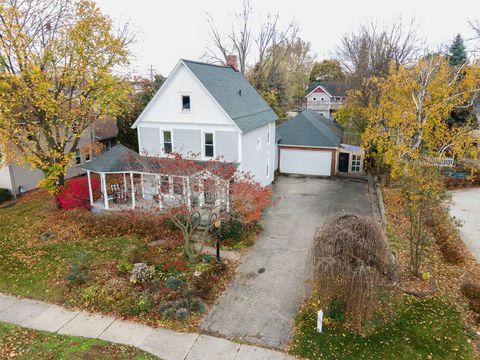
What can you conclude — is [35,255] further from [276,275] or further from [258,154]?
[258,154]

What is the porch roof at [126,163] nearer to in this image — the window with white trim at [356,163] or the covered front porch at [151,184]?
the covered front porch at [151,184]

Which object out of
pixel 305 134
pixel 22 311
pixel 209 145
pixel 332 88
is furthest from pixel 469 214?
pixel 332 88

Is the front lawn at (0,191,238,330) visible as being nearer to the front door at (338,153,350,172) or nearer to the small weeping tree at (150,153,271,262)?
the small weeping tree at (150,153,271,262)

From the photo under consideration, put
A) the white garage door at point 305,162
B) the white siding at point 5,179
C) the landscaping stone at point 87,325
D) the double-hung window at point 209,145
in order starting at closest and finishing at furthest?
the landscaping stone at point 87,325 < the double-hung window at point 209,145 < the white siding at point 5,179 < the white garage door at point 305,162

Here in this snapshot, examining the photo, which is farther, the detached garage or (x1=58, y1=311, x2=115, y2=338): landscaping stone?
the detached garage

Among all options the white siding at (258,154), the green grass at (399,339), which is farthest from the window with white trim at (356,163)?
the green grass at (399,339)

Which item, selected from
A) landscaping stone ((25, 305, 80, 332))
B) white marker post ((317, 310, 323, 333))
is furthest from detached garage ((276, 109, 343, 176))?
landscaping stone ((25, 305, 80, 332))
